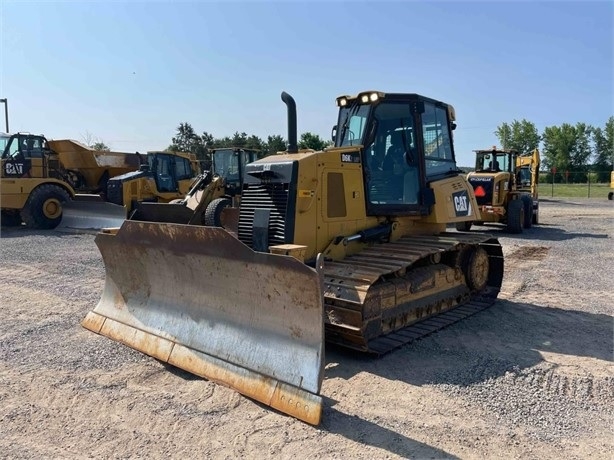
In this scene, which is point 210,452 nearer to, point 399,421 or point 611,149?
point 399,421

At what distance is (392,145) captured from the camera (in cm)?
606

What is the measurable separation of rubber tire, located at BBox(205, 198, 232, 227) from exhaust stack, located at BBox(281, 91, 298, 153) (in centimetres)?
607

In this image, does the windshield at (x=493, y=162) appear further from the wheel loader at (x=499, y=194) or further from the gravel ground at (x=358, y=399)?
the gravel ground at (x=358, y=399)

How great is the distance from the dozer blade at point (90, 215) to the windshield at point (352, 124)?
381 inches

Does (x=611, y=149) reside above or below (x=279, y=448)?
above

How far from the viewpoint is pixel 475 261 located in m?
6.46

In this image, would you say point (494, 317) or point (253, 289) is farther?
point (494, 317)

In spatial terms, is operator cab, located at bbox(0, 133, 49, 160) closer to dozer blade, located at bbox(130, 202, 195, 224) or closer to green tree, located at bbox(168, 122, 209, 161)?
dozer blade, located at bbox(130, 202, 195, 224)

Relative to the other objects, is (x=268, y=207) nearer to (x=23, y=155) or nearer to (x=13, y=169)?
(x=13, y=169)

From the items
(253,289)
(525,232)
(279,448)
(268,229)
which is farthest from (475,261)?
(525,232)

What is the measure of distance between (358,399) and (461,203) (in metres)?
3.54

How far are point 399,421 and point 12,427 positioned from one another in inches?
103

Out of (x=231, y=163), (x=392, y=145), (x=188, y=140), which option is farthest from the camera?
(x=188, y=140)

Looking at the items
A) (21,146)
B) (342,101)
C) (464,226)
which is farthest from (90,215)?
(342,101)
